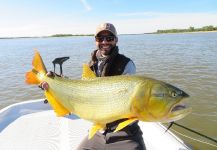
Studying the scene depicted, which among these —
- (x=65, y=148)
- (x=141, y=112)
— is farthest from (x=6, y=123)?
Answer: (x=141, y=112)

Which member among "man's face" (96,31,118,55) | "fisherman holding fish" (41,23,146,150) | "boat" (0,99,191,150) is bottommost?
"boat" (0,99,191,150)

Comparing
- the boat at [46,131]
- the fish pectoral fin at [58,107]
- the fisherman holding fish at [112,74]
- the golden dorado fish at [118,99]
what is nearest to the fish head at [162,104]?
the golden dorado fish at [118,99]

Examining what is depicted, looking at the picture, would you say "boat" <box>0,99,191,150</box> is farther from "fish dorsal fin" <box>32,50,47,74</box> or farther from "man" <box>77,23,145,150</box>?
"fish dorsal fin" <box>32,50,47,74</box>

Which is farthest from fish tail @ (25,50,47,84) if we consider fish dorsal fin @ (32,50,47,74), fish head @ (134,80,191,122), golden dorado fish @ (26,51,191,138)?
fish head @ (134,80,191,122)

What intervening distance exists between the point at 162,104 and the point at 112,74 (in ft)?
5.36

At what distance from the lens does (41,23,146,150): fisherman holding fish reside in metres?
4.09

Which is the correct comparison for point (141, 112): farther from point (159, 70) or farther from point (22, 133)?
point (159, 70)

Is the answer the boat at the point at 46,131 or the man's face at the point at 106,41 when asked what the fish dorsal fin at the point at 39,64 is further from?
the boat at the point at 46,131

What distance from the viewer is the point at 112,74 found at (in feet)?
13.7

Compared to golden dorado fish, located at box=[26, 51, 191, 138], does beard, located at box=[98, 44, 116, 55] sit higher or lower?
higher

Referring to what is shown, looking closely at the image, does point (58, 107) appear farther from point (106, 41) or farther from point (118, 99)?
point (106, 41)

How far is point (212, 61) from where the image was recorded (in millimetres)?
21375

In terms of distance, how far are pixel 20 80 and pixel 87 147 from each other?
15384mm

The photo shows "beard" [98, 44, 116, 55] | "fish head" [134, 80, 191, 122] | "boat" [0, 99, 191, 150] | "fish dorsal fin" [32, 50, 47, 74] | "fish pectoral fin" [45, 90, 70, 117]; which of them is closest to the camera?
"fish head" [134, 80, 191, 122]
